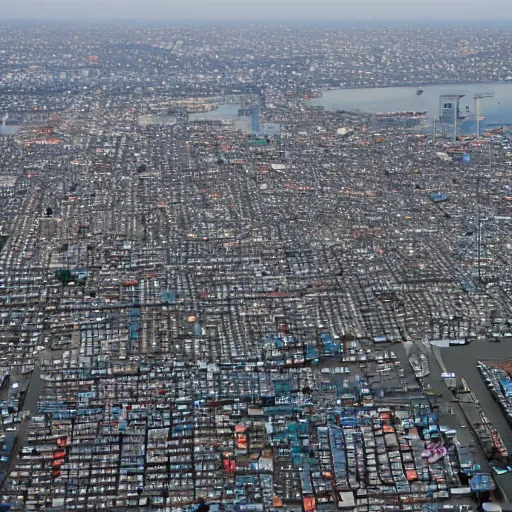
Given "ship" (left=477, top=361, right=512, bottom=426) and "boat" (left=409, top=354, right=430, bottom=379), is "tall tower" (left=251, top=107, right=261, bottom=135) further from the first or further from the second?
"ship" (left=477, top=361, right=512, bottom=426)

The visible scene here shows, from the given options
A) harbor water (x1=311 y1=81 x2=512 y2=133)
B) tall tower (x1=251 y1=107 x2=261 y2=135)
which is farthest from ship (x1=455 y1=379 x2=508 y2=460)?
harbor water (x1=311 y1=81 x2=512 y2=133)

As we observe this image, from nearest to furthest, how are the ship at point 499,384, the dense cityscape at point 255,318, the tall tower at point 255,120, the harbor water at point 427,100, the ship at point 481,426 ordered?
the dense cityscape at point 255,318 → the ship at point 481,426 → the ship at point 499,384 → the tall tower at point 255,120 → the harbor water at point 427,100

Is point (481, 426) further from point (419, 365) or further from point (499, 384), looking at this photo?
point (419, 365)

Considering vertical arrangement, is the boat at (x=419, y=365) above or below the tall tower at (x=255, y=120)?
below

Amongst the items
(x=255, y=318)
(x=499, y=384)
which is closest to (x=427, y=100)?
(x=255, y=318)

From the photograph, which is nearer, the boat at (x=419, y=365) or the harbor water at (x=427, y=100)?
the boat at (x=419, y=365)

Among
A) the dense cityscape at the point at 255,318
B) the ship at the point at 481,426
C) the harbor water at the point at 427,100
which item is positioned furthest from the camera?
the harbor water at the point at 427,100

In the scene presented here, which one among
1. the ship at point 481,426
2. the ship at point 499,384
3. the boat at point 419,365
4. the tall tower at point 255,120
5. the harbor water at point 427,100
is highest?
the harbor water at point 427,100

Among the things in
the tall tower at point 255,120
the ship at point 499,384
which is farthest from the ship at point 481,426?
the tall tower at point 255,120

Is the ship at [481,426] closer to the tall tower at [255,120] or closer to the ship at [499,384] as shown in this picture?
the ship at [499,384]
